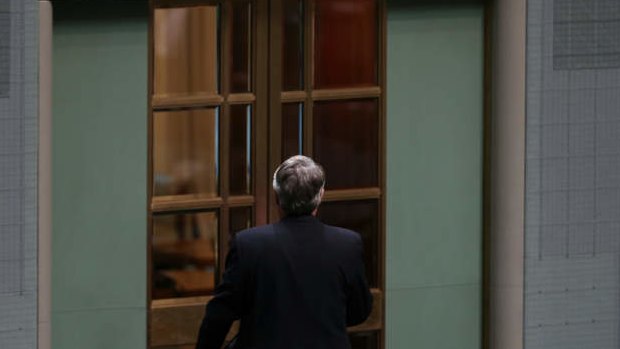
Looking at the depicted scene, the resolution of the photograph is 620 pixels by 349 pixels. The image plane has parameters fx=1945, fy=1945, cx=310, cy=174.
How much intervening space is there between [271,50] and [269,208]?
0.71 metres

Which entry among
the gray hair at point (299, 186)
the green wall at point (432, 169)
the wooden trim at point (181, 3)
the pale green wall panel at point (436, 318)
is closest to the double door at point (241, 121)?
the wooden trim at point (181, 3)

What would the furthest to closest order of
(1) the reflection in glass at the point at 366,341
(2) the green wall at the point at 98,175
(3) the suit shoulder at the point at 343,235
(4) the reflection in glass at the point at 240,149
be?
1. (1) the reflection in glass at the point at 366,341
2. (4) the reflection in glass at the point at 240,149
3. (2) the green wall at the point at 98,175
4. (3) the suit shoulder at the point at 343,235

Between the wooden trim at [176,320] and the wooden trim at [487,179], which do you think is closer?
the wooden trim at [176,320]

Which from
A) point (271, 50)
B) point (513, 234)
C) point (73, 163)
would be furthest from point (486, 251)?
point (73, 163)

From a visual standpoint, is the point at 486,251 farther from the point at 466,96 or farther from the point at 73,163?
the point at 73,163

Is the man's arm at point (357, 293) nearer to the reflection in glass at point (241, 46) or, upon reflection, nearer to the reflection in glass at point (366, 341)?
the reflection in glass at point (241, 46)

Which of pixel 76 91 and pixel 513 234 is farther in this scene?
pixel 513 234

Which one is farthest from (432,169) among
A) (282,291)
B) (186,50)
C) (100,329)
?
(282,291)

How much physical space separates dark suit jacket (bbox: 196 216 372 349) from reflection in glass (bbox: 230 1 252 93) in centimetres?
164

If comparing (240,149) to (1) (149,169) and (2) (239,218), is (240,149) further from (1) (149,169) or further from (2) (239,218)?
(1) (149,169)

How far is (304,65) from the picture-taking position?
28.7ft

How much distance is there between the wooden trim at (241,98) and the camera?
28.3 ft

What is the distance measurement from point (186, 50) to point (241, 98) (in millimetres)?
345

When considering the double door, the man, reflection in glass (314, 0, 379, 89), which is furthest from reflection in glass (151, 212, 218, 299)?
the man
